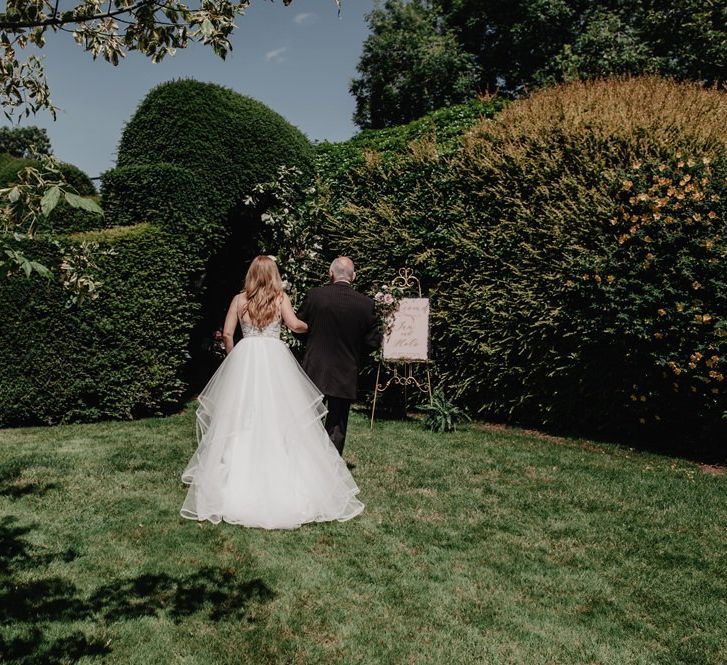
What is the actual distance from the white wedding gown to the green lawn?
0.63ft

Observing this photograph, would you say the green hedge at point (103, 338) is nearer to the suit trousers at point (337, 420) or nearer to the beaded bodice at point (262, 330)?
the beaded bodice at point (262, 330)

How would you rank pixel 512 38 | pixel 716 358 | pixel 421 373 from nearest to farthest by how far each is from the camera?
pixel 716 358, pixel 421 373, pixel 512 38

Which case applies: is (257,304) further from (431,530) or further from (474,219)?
(474,219)

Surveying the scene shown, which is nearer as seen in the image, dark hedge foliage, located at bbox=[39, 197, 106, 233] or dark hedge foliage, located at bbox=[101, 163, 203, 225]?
dark hedge foliage, located at bbox=[101, 163, 203, 225]

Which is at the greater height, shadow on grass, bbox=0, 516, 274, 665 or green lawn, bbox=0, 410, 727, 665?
green lawn, bbox=0, 410, 727, 665

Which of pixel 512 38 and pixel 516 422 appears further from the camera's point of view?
pixel 512 38

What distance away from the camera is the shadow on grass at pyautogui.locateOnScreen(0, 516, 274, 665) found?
11.1ft

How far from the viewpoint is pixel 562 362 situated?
8844mm

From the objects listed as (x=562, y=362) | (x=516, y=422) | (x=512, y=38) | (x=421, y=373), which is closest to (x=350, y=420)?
(x=421, y=373)

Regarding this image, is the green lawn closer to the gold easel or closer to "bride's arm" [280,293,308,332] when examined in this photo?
"bride's arm" [280,293,308,332]

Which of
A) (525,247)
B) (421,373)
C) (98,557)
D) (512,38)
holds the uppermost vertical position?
(512,38)

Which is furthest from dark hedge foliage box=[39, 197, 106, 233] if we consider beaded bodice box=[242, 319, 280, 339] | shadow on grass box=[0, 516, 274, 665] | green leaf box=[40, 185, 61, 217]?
green leaf box=[40, 185, 61, 217]

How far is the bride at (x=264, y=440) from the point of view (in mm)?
5336

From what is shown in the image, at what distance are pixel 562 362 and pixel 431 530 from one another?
4432 millimetres
